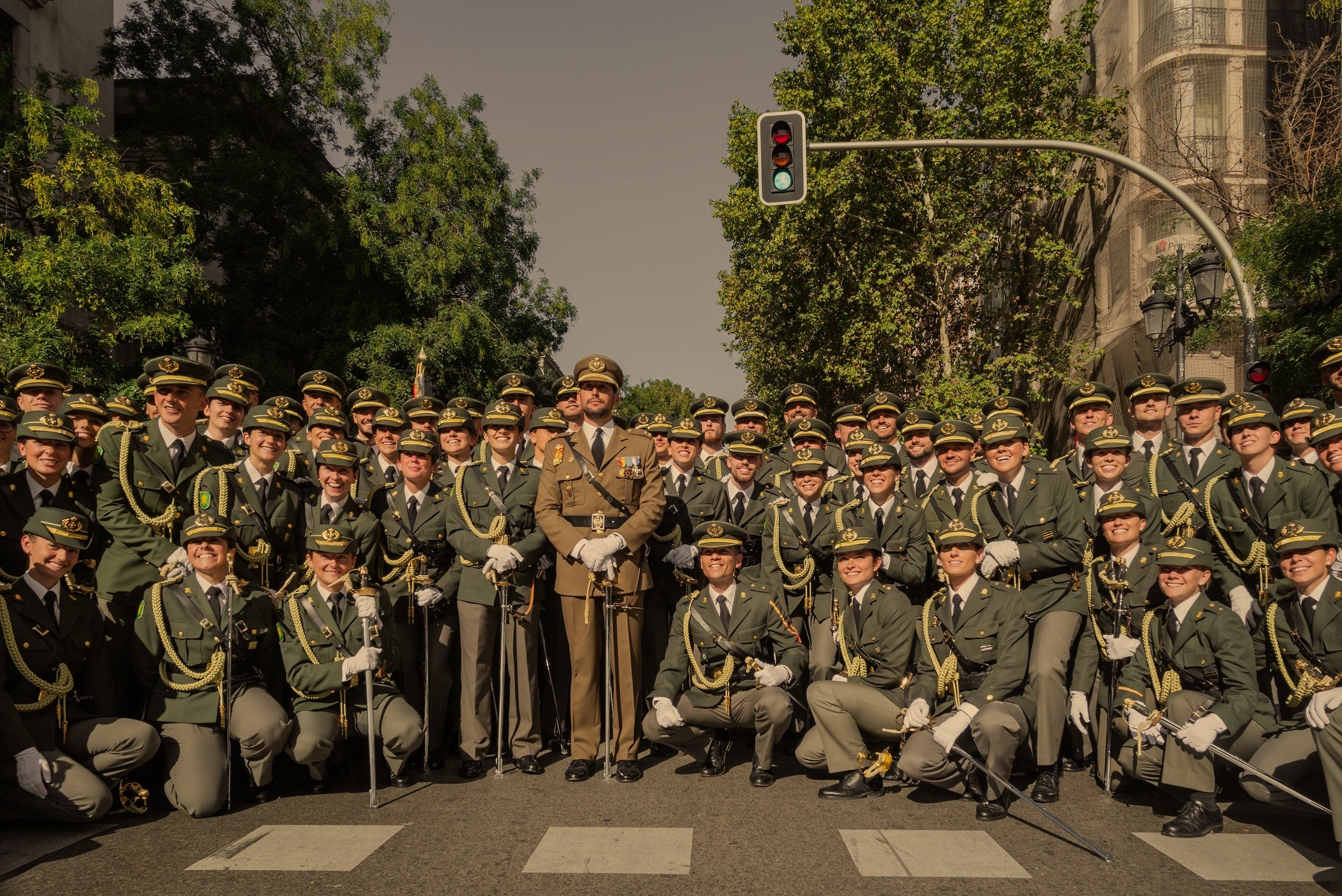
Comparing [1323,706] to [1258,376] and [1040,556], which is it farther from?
[1258,376]

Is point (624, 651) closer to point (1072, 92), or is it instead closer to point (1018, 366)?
point (1018, 366)

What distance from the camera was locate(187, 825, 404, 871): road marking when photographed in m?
4.68

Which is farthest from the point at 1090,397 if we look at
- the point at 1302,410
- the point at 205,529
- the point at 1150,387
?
the point at 205,529

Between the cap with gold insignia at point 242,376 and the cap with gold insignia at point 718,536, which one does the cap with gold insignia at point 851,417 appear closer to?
the cap with gold insignia at point 718,536

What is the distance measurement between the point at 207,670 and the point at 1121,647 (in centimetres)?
568

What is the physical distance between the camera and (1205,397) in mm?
6863

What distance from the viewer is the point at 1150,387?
7.26m

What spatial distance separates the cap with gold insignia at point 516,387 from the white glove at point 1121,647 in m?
5.33

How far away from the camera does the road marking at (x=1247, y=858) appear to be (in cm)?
449

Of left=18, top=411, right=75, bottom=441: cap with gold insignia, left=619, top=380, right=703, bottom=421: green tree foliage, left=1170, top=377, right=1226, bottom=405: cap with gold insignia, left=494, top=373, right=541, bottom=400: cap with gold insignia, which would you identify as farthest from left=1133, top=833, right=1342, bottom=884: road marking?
left=619, top=380, right=703, bottom=421: green tree foliage

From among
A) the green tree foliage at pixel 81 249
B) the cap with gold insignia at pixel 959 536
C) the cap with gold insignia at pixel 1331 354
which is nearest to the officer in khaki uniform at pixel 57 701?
the cap with gold insignia at pixel 959 536

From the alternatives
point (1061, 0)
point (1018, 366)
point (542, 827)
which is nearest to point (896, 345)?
point (1018, 366)

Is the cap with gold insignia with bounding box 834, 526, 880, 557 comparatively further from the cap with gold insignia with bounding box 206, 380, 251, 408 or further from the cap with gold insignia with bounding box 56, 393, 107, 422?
the cap with gold insignia with bounding box 56, 393, 107, 422

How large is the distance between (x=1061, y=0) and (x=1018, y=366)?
512 inches
